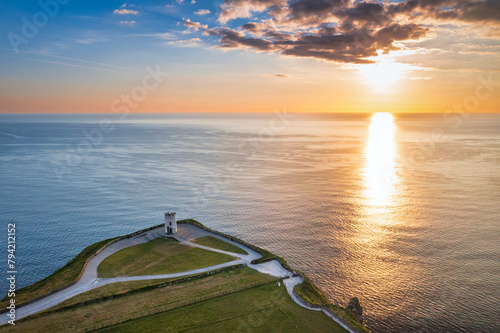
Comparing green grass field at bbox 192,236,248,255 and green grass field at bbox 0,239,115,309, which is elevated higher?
green grass field at bbox 192,236,248,255

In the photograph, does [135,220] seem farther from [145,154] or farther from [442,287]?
[145,154]

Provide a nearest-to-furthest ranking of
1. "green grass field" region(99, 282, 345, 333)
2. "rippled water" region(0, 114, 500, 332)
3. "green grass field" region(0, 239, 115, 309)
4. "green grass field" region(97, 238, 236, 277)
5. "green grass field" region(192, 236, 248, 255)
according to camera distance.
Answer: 1. "green grass field" region(99, 282, 345, 333)
2. "green grass field" region(0, 239, 115, 309)
3. "green grass field" region(97, 238, 236, 277)
4. "rippled water" region(0, 114, 500, 332)
5. "green grass field" region(192, 236, 248, 255)

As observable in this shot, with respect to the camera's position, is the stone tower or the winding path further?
the stone tower

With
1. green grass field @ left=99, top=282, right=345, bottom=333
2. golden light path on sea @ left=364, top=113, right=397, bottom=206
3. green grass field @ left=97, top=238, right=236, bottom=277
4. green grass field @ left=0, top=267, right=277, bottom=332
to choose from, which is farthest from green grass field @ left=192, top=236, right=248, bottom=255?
golden light path on sea @ left=364, top=113, right=397, bottom=206

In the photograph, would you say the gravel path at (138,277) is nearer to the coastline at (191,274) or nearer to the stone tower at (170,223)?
the coastline at (191,274)

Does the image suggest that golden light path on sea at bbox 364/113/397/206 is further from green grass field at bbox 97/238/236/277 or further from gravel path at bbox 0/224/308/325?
green grass field at bbox 97/238/236/277

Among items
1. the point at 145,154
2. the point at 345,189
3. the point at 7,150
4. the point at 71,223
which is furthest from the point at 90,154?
the point at 345,189

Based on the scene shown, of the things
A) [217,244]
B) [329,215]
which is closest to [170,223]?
[217,244]
